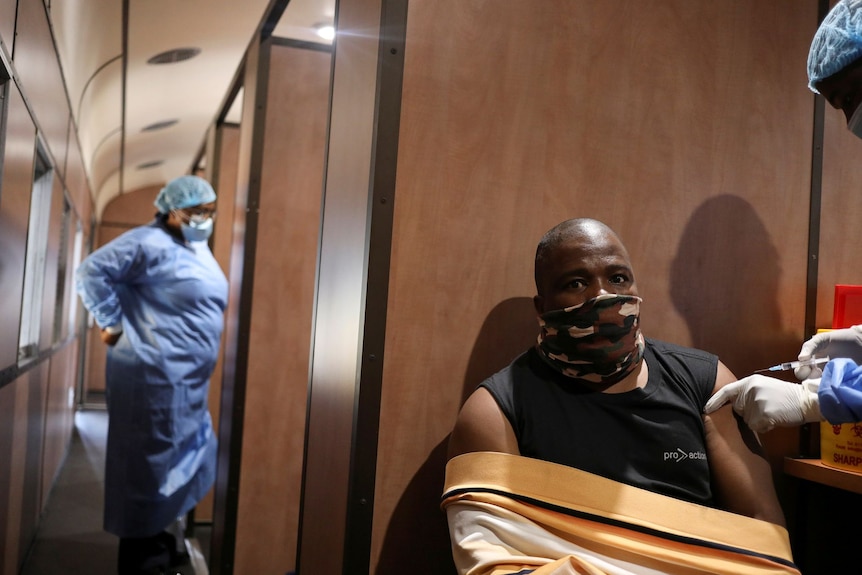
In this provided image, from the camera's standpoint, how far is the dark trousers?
3.52m

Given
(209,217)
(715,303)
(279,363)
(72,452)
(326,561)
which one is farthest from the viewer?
(72,452)

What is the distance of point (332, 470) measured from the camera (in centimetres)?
197

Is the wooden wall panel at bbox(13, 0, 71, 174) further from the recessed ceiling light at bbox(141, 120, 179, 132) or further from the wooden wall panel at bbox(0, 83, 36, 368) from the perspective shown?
the recessed ceiling light at bbox(141, 120, 179, 132)

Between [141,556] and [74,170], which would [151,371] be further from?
[74,170]

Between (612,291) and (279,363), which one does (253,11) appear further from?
(612,291)

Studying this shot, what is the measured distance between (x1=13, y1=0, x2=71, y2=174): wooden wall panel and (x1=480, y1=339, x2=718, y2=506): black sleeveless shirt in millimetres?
1888

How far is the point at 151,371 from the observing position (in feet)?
11.7

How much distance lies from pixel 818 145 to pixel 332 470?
1.57 m

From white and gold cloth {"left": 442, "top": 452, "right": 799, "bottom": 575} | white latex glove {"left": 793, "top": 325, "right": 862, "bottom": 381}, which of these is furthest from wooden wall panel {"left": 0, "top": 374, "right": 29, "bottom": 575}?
white latex glove {"left": 793, "top": 325, "right": 862, "bottom": 381}

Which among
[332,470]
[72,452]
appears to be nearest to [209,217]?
[332,470]

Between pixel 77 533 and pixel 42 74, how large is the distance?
2.44m

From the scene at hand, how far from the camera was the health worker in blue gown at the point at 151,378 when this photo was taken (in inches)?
139

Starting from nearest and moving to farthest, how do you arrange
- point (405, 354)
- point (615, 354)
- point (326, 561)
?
point (615, 354) → point (405, 354) → point (326, 561)

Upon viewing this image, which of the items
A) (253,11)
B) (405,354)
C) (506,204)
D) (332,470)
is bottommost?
(332,470)
